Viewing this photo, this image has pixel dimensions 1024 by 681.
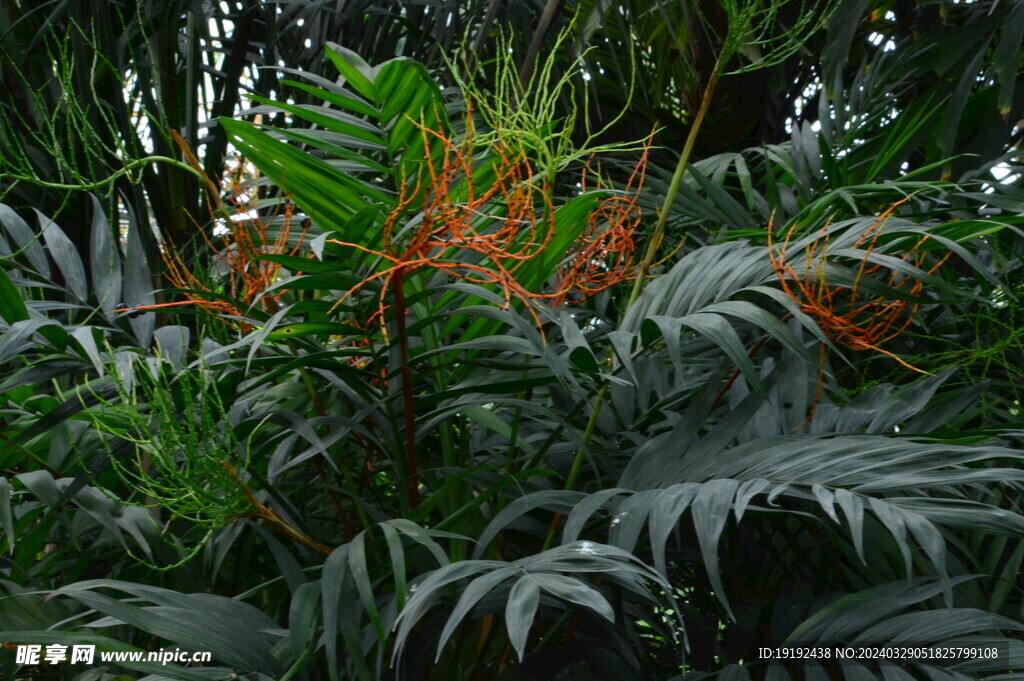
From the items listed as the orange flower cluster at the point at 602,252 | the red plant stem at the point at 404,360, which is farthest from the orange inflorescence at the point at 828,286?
the red plant stem at the point at 404,360

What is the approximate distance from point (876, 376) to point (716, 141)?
662 mm

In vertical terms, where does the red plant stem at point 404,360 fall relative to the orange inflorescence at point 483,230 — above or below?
below

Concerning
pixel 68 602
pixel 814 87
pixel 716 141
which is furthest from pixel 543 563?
pixel 814 87

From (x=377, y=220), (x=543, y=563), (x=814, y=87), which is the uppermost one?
(x=814, y=87)

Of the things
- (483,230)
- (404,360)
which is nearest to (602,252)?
(483,230)

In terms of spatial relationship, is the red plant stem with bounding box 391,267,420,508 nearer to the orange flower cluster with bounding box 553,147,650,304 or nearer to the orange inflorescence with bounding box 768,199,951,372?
the orange flower cluster with bounding box 553,147,650,304

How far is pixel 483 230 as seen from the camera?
77cm

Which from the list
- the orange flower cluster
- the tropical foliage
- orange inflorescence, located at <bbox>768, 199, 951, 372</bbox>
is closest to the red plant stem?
the tropical foliage

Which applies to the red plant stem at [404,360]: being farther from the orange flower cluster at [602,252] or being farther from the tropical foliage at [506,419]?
the orange flower cluster at [602,252]

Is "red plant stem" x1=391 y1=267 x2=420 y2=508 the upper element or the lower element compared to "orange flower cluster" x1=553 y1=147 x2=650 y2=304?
lower

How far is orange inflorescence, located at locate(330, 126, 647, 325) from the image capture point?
22.3 inches

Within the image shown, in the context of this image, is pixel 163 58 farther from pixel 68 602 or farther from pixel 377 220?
pixel 68 602

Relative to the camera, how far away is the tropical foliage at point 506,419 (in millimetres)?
559

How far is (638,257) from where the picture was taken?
1166 millimetres
